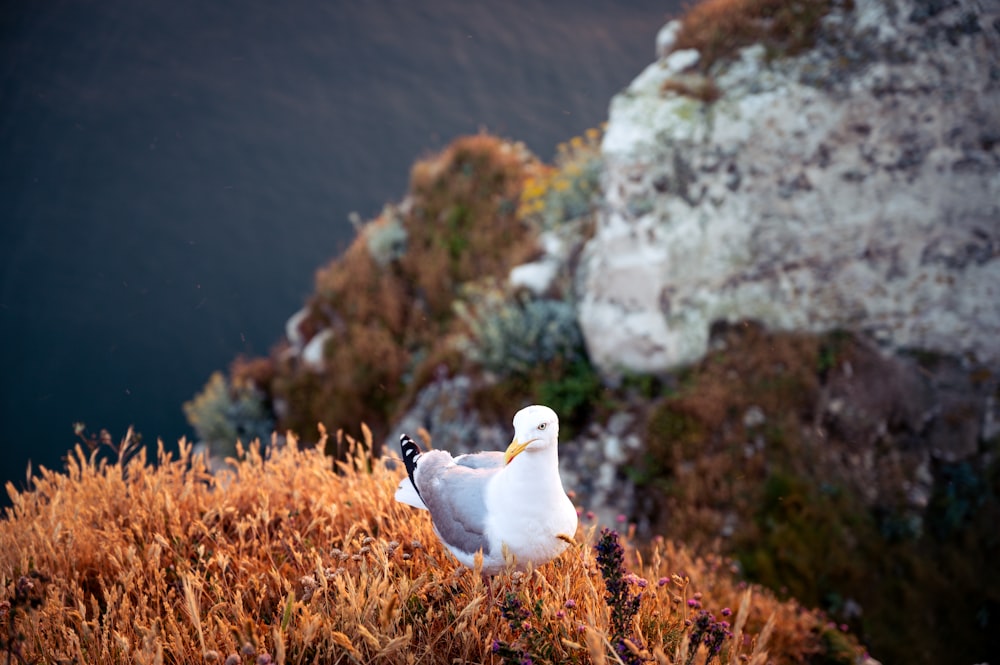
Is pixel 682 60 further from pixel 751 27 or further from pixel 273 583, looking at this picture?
pixel 273 583

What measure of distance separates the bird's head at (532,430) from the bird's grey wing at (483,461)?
432 millimetres

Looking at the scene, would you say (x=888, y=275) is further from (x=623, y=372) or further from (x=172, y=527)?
(x=172, y=527)

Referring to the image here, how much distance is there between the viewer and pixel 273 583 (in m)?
2.58

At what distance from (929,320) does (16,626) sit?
721 centimetres

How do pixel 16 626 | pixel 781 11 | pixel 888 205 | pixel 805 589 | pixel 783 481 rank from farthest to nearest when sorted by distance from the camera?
pixel 781 11 < pixel 888 205 < pixel 783 481 < pixel 805 589 < pixel 16 626

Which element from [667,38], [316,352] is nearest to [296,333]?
[316,352]

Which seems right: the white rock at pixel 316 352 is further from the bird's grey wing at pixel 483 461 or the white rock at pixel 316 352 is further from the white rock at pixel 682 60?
the bird's grey wing at pixel 483 461

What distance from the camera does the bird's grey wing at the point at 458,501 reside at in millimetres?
2291

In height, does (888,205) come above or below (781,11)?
below

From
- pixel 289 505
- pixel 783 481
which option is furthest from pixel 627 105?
pixel 289 505

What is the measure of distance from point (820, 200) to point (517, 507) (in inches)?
210

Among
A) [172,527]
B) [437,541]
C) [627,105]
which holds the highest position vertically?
[627,105]

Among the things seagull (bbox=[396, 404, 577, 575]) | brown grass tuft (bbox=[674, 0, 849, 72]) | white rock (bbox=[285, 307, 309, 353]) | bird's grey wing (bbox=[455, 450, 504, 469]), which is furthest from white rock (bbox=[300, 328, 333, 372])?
seagull (bbox=[396, 404, 577, 575])

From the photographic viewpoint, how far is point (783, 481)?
18.7ft
